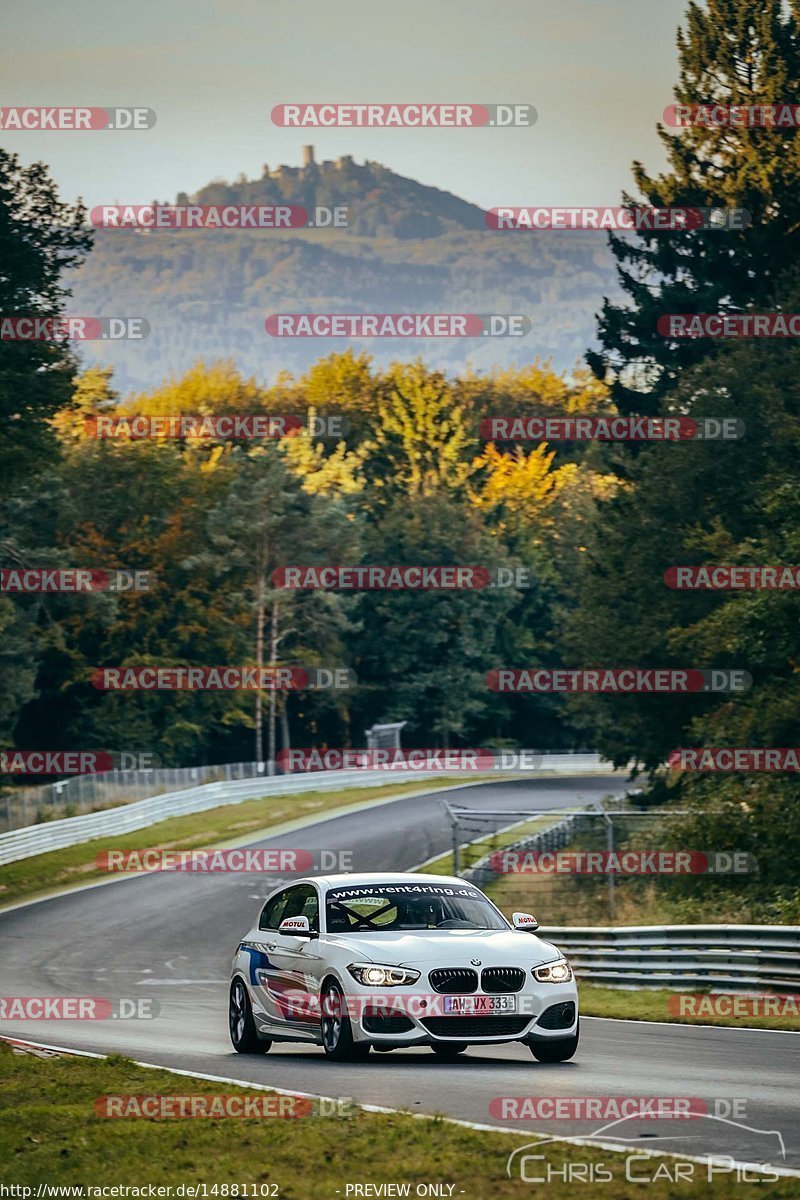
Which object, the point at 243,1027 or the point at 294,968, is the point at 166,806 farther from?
the point at 294,968

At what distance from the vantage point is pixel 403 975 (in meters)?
13.5

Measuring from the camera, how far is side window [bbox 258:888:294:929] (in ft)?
51.9

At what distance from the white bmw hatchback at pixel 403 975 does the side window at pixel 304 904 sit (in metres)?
0.02

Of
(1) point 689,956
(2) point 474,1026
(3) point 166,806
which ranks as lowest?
(3) point 166,806

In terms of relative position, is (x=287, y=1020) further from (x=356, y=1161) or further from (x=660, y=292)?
(x=660, y=292)

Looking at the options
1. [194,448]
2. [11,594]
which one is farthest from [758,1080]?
[194,448]

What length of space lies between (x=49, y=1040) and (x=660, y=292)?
136 feet

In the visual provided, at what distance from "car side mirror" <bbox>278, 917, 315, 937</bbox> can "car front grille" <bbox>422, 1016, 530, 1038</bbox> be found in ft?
5.20

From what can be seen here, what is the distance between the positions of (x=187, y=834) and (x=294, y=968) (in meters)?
39.7

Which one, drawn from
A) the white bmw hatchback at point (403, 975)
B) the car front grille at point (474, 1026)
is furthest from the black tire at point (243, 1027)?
the car front grille at point (474, 1026)

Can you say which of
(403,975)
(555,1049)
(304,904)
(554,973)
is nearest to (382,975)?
(403,975)

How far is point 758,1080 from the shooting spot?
40.4 ft

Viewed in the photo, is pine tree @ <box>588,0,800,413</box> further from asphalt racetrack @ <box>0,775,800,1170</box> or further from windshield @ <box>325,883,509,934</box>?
windshield @ <box>325,883,509,934</box>

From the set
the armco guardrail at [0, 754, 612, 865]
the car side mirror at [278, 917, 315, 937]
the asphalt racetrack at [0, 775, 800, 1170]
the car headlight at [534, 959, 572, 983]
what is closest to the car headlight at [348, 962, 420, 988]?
the asphalt racetrack at [0, 775, 800, 1170]
